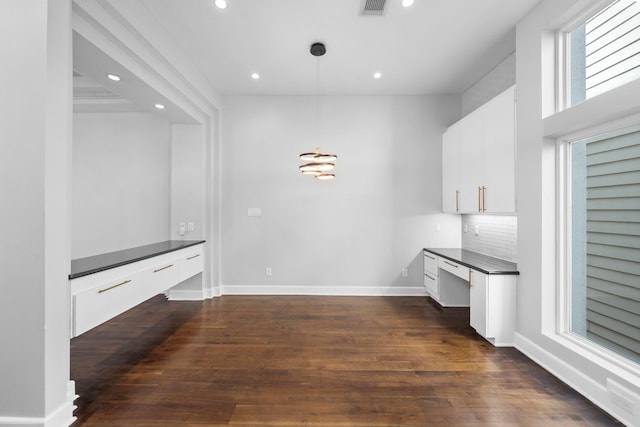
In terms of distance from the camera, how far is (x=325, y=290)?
15.8ft

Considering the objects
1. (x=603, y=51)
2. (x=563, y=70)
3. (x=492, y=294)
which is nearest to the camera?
(x=603, y=51)

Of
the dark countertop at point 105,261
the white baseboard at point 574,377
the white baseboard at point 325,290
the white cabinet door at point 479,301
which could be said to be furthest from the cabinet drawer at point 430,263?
the dark countertop at point 105,261

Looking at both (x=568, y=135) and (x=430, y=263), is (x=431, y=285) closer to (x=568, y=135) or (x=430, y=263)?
(x=430, y=263)

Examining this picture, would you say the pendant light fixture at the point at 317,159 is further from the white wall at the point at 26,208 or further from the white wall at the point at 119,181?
the white wall at the point at 119,181

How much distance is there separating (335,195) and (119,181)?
3.51 m

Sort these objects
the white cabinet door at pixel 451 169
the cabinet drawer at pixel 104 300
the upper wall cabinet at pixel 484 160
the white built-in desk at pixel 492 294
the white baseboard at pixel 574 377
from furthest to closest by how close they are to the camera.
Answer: the white cabinet door at pixel 451 169 < the upper wall cabinet at pixel 484 160 < the white built-in desk at pixel 492 294 < the cabinet drawer at pixel 104 300 < the white baseboard at pixel 574 377

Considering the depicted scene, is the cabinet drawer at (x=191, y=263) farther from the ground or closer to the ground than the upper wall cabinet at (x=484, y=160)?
closer to the ground

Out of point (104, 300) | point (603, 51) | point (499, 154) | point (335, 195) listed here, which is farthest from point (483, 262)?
point (104, 300)

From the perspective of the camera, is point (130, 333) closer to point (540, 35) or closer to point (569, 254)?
point (569, 254)

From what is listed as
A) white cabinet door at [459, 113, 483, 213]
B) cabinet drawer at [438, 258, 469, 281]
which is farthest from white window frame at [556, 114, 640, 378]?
white cabinet door at [459, 113, 483, 213]

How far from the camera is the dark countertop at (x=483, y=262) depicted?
3022 millimetres

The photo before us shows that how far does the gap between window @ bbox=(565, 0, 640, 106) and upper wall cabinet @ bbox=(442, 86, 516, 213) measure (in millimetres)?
560

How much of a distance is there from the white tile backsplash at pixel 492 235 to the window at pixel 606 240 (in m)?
0.88

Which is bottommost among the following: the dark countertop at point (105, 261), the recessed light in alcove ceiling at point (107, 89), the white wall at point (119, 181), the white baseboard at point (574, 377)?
the white baseboard at point (574, 377)
